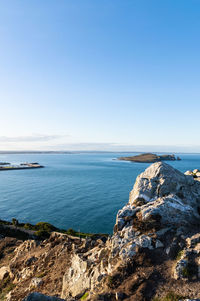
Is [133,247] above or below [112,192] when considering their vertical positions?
above

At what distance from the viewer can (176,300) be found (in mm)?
10312

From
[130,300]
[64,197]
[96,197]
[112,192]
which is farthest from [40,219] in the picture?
[130,300]

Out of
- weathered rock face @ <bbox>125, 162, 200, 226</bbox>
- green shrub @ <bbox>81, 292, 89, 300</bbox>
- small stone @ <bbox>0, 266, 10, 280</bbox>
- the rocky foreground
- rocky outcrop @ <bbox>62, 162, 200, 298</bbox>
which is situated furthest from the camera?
small stone @ <bbox>0, 266, 10, 280</bbox>

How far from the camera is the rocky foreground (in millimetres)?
11531

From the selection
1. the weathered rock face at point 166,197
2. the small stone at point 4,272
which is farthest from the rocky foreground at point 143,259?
the small stone at point 4,272

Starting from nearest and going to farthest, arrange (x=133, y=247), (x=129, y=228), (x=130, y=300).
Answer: (x=130, y=300)
(x=133, y=247)
(x=129, y=228)

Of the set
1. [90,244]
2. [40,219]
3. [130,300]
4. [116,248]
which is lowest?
[40,219]

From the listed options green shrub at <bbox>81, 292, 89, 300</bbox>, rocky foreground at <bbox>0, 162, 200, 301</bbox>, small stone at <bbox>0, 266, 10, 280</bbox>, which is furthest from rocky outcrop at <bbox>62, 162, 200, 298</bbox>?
small stone at <bbox>0, 266, 10, 280</bbox>

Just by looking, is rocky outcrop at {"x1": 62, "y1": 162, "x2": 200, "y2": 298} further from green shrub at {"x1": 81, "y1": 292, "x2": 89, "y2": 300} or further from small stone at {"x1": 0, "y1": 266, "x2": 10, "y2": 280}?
small stone at {"x1": 0, "y1": 266, "x2": 10, "y2": 280}

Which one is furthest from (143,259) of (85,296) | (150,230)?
(85,296)

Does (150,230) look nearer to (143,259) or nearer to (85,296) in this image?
(143,259)

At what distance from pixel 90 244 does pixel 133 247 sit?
935 cm

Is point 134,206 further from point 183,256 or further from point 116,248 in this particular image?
point 183,256

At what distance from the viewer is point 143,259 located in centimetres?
1313
